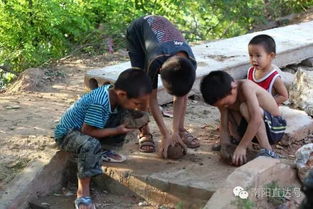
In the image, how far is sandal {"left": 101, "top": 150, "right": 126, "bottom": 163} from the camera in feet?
12.3

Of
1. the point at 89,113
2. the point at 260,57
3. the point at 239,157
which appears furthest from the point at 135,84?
the point at 260,57

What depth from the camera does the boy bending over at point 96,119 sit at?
3.29 m

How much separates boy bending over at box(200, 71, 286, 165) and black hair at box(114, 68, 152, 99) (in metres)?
0.44

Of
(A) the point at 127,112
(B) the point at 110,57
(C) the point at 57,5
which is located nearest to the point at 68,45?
(C) the point at 57,5

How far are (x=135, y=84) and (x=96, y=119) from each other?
0.36 metres

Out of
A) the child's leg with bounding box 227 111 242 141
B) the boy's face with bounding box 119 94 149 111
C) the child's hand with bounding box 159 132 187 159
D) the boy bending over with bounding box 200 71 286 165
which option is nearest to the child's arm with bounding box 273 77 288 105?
the boy bending over with bounding box 200 71 286 165

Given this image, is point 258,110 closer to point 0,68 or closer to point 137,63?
point 137,63

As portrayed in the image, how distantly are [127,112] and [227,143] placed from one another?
0.74 meters

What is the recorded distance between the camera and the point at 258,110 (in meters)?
3.54

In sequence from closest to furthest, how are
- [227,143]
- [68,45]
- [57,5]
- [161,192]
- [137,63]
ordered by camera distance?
[161,192], [227,143], [137,63], [57,5], [68,45]

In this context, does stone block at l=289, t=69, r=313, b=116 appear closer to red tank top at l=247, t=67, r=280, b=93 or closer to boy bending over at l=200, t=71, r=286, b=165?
red tank top at l=247, t=67, r=280, b=93

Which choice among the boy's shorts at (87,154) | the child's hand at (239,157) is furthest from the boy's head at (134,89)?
the child's hand at (239,157)

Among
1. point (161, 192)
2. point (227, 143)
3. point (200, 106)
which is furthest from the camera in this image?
point (200, 106)

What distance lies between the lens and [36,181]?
358 centimetres
